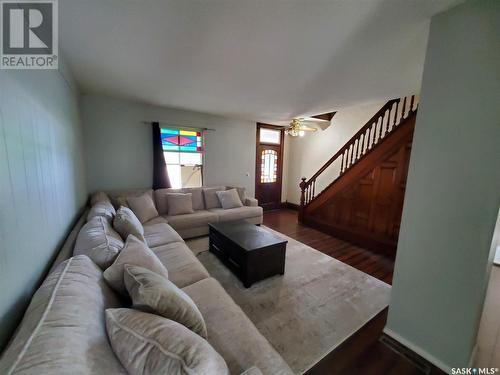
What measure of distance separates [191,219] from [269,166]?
9.86ft

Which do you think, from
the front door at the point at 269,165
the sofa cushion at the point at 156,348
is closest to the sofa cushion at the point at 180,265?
the sofa cushion at the point at 156,348

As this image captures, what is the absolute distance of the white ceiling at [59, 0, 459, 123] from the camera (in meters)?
1.29

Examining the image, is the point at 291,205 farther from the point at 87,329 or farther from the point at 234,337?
the point at 87,329

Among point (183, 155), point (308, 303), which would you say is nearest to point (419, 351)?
point (308, 303)

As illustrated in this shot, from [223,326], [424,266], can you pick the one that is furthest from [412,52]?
[223,326]

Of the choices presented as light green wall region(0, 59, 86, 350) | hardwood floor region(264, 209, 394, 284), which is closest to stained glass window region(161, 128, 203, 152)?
light green wall region(0, 59, 86, 350)

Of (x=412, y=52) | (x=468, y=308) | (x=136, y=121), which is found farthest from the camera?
(x=136, y=121)

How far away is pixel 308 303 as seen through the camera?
199 centimetres

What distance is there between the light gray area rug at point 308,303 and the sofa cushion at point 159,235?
22.7 inches

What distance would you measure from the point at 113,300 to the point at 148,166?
10.5 feet

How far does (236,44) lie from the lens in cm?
168

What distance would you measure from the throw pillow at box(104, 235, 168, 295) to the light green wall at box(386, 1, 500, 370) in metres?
1.85

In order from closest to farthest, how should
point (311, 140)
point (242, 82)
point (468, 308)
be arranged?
point (468, 308) → point (242, 82) → point (311, 140)

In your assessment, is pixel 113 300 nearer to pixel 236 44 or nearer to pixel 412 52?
pixel 236 44
